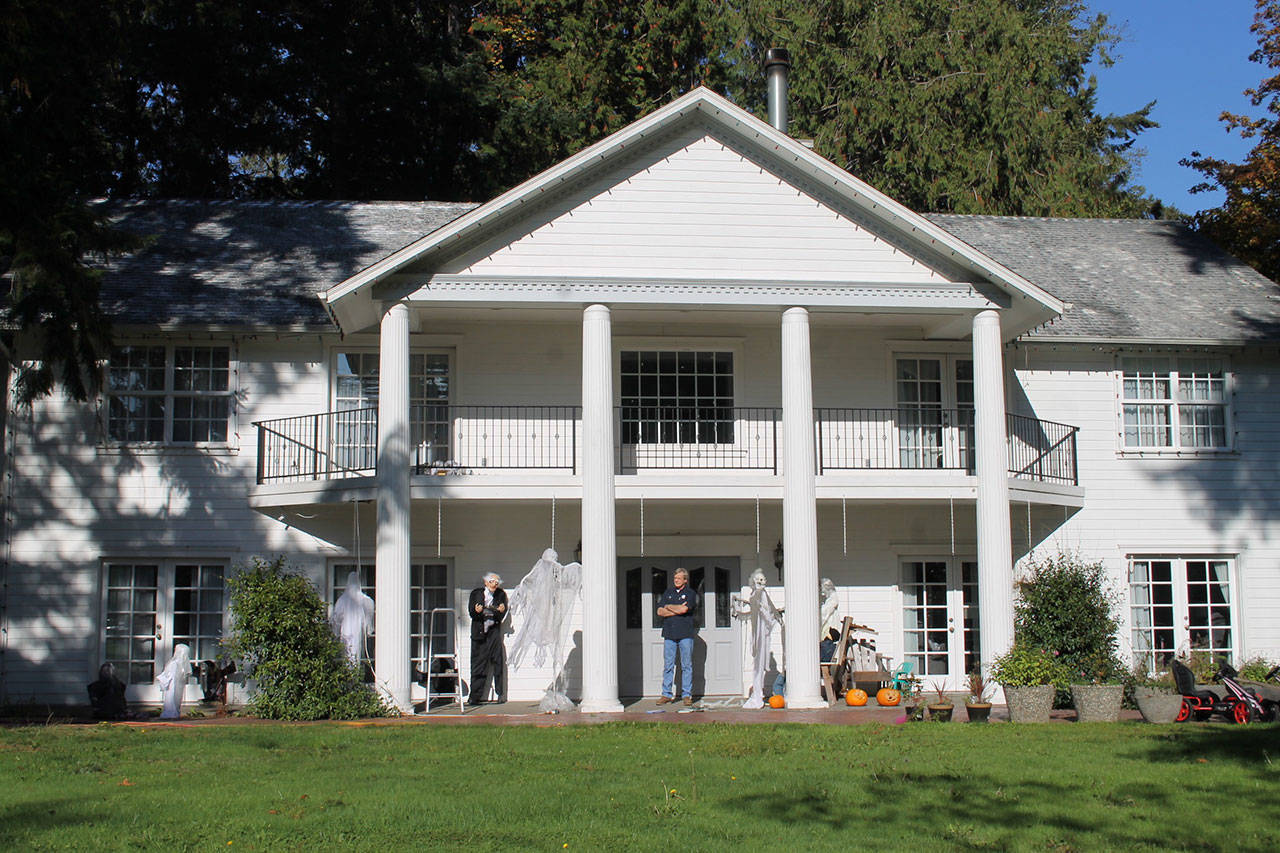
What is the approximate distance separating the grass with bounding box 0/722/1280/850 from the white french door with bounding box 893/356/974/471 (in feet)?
23.7

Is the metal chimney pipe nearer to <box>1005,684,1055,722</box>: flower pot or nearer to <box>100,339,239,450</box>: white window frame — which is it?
<box>100,339,239,450</box>: white window frame

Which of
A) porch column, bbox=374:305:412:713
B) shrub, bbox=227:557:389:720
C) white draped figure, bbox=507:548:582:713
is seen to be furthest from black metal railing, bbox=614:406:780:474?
shrub, bbox=227:557:389:720

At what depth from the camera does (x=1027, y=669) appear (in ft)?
53.6

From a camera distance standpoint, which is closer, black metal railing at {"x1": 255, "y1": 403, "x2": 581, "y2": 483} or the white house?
the white house

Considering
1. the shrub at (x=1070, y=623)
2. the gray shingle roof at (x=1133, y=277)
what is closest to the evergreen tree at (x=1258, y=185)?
the gray shingle roof at (x=1133, y=277)

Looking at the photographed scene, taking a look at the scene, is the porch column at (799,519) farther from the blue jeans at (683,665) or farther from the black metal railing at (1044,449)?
the black metal railing at (1044,449)

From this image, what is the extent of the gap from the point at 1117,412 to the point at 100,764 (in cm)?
1621

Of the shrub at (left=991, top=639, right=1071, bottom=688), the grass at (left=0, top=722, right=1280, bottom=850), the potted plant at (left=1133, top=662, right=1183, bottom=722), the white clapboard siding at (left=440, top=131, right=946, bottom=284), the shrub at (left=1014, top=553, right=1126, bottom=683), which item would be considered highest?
the white clapboard siding at (left=440, top=131, right=946, bottom=284)

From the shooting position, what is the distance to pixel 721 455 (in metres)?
20.6

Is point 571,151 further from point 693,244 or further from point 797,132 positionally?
point 693,244

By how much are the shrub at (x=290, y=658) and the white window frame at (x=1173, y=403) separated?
41.6ft

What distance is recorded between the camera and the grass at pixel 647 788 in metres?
9.17

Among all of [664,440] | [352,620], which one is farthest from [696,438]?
[352,620]

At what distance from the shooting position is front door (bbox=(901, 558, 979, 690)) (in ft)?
69.2
